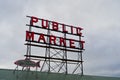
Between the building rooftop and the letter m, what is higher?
the letter m

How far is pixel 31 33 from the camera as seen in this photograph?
43500 mm

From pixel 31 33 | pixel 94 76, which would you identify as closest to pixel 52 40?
pixel 31 33

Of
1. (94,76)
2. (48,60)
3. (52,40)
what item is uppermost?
(52,40)

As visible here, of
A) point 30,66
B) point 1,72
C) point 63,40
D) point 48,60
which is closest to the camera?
point 1,72

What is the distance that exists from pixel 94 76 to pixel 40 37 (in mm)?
12767

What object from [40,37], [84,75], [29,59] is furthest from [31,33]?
[84,75]

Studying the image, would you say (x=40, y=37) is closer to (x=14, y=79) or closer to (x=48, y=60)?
(x=48, y=60)

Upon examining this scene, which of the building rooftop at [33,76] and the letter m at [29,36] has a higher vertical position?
the letter m at [29,36]

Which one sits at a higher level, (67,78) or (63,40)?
(63,40)

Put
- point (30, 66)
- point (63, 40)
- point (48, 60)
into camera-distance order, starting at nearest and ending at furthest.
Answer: point (30, 66) < point (48, 60) < point (63, 40)

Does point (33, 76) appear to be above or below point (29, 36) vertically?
below

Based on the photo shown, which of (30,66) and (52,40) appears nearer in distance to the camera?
(30,66)

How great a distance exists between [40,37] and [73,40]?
685 cm

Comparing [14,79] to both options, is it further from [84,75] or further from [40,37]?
[84,75]
